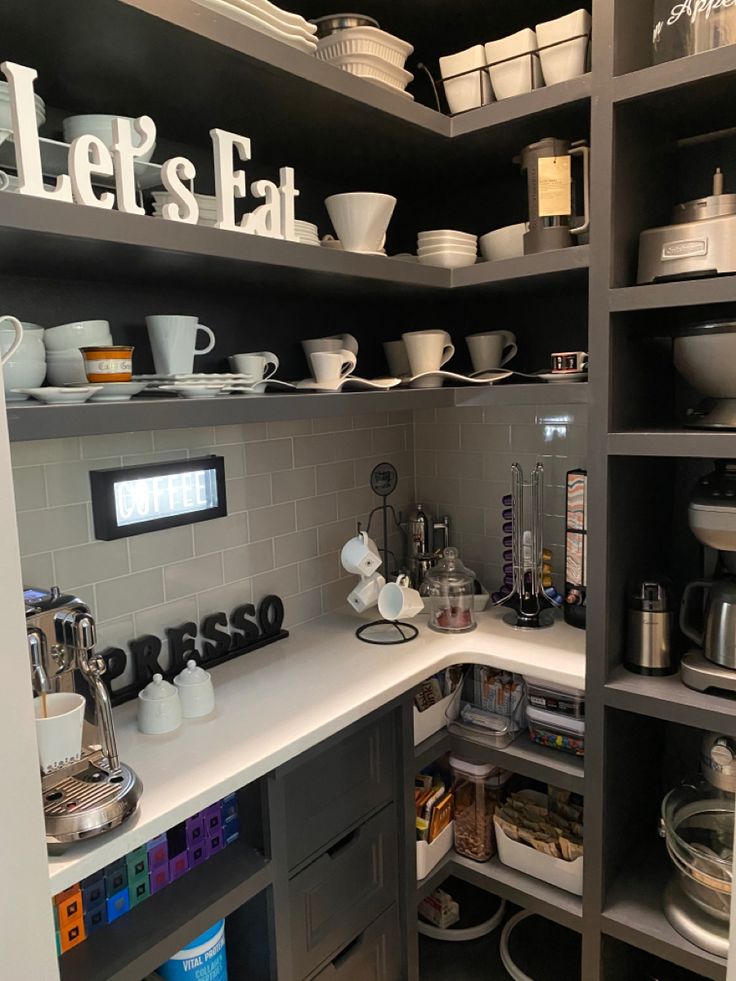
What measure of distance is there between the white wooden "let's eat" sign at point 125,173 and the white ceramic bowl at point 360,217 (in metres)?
0.19

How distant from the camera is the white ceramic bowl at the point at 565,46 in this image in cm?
157

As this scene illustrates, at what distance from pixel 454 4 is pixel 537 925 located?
2548 millimetres

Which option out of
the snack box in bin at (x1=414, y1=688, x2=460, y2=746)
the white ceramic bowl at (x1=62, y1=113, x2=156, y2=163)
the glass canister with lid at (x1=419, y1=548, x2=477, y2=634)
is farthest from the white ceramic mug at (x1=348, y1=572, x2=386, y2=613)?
the white ceramic bowl at (x1=62, y1=113, x2=156, y2=163)

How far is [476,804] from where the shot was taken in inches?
78.4

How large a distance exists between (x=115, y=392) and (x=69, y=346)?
0.15 m

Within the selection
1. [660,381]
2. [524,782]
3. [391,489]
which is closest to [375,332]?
[391,489]

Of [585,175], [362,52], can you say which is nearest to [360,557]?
[585,175]

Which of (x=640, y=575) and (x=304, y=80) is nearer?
(x=304, y=80)

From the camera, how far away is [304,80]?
1.37 m

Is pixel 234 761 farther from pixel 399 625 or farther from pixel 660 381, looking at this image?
pixel 660 381

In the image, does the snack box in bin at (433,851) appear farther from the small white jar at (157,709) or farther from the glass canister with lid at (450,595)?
the small white jar at (157,709)

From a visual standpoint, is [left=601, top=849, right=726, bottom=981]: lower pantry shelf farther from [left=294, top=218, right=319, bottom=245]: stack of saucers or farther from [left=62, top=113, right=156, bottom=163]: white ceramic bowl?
[left=62, top=113, right=156, bottom=163]: white ceramic bowl

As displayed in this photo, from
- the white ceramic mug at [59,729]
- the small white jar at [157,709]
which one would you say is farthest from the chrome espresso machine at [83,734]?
the small white jar at [157,709]

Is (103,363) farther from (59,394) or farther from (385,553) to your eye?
(385,553)
